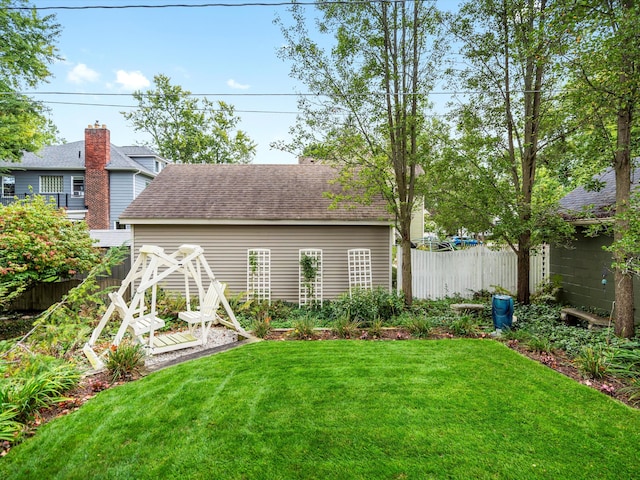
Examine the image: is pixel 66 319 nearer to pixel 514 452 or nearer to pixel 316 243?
pixel 316 243

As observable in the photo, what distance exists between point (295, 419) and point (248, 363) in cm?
169

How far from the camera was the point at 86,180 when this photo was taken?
55.1 feet

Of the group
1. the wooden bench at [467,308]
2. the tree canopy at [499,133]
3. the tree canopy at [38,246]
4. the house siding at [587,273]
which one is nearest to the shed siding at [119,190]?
the tree canopy at [38,246]

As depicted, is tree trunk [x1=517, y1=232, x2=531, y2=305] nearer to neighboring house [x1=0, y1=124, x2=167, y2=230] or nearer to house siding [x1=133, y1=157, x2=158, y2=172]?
neighboring house [x1=0, y1=124, x2=167, y2=230]

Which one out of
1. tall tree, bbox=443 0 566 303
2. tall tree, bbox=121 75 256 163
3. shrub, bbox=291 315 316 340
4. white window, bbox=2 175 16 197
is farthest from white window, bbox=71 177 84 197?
tall tree, bbox=443 0 566 303

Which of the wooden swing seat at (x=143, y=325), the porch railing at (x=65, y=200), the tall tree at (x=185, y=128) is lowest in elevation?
the wooden swing seat at (x=143, y=325)

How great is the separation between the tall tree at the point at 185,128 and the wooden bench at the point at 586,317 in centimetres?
2233

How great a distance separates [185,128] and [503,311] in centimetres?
2371

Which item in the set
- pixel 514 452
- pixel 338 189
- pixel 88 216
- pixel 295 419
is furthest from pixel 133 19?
pixel 88 216

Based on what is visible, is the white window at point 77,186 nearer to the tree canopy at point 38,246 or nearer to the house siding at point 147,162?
the house siding at point 147,162

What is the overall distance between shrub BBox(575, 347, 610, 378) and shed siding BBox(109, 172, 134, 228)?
19.2 metres

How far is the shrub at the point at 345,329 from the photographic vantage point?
6.13 metres

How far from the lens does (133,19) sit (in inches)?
305

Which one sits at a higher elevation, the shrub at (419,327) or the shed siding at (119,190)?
the shed siding at (119,190)
